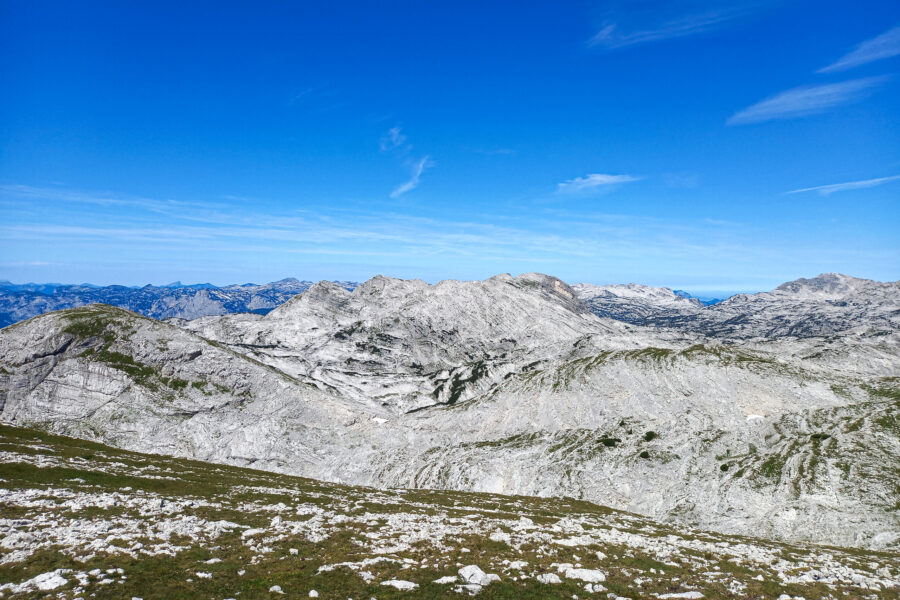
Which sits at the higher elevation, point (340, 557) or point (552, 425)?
point (340, 557)

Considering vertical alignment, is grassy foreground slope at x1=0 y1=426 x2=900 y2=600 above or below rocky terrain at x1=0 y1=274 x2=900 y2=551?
above

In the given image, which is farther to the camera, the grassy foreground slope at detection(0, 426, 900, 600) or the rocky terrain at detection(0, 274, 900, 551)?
the rocky terrain at detection(0, 274, 900, 551)

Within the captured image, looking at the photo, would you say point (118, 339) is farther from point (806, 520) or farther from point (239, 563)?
point (806, 520)

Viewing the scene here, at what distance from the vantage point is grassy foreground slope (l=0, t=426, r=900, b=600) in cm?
2403

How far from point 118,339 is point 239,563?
453 feet

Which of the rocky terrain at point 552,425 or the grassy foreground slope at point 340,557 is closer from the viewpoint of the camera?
the grassy foreground slope at point 340,557

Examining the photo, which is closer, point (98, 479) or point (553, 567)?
point (553, 567)

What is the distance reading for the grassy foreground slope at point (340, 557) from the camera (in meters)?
24.0

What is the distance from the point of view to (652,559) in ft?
109

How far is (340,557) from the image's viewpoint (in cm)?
2922

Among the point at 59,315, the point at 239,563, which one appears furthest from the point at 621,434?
the point at 59,315

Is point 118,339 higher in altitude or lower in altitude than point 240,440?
higher

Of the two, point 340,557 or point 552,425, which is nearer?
point 340,557

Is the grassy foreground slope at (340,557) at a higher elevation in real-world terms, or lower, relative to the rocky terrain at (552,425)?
higher
